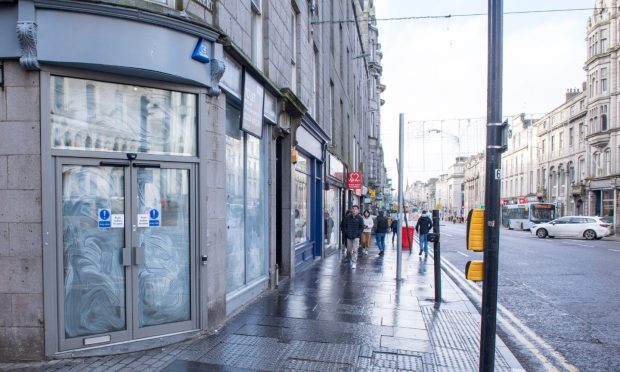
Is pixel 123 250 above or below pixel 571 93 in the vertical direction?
below

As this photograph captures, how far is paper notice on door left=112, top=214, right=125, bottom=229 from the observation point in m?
5.47

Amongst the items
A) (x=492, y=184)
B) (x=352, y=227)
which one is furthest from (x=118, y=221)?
(x=352, y=227)

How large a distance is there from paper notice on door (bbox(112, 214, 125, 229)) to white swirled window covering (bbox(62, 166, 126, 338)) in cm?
5

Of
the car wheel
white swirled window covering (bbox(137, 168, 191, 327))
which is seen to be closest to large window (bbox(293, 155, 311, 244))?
white swirled window covering (bbox(137, 168, 191, 327))

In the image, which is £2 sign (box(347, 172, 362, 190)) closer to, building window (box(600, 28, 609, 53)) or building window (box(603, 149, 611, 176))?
building window (box(603, 149, 611, 176))

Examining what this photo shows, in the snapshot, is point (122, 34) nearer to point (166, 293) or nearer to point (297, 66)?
point (166, 293)

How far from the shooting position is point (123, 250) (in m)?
5.49

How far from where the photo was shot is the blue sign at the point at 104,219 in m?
5.39

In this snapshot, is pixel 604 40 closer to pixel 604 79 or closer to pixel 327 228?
pixel 604 79

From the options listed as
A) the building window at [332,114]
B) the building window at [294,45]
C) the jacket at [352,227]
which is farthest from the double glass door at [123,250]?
the building window at [332,114]

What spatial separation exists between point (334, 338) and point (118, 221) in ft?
10.6

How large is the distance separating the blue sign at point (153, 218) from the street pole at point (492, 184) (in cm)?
402

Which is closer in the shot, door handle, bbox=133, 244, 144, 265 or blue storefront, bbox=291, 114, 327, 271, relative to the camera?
door handle, bbox=133, 244, 144, 265

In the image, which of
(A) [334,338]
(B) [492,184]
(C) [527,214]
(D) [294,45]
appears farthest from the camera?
(C) [527,214]
